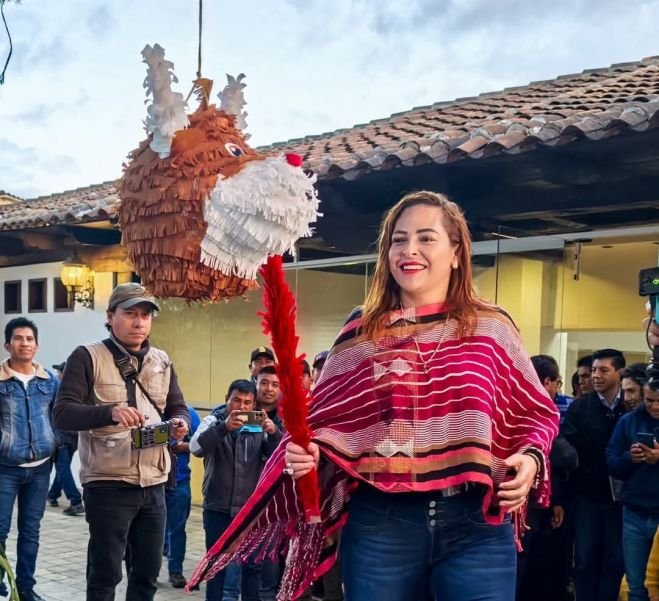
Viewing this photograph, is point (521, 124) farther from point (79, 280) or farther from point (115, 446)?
point (79, 280)

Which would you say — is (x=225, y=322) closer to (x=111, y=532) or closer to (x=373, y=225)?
(x=373, y=225)

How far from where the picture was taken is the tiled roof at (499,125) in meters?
4.28

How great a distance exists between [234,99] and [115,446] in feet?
6.65

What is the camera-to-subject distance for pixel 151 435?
3.64 meters

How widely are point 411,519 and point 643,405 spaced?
273 centimetres

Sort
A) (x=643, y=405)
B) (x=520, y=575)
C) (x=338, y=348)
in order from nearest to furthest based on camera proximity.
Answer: (x=338, y=348), (x=643, y=405), (x=520, y=575)

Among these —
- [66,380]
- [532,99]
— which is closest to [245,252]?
[66,380]

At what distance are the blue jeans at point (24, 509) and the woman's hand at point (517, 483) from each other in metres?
3.96

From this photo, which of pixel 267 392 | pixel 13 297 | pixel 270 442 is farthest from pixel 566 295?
pixel 13 297

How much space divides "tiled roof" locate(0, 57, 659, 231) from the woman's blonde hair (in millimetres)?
823

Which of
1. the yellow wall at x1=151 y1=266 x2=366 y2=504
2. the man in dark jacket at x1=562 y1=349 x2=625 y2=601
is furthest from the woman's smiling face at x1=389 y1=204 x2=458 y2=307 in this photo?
the yellow wall at x1=151 y1=266 x2=366 y2=504

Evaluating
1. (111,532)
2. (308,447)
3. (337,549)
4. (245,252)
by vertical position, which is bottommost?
(111,532)

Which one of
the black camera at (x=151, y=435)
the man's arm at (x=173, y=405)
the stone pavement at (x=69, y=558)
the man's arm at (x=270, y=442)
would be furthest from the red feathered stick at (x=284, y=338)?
the stone pavement at (x=69, y=558)

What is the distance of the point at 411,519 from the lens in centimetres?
204
